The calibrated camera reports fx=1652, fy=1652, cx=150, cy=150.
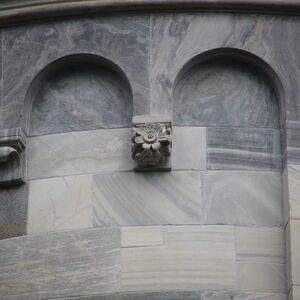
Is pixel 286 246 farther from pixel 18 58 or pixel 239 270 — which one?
pixel 18 58

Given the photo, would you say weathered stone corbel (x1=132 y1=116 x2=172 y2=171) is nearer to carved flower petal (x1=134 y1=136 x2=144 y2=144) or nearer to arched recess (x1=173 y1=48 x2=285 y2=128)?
carved flower petal (x1=134 y1=136 x2=144 y2=144)

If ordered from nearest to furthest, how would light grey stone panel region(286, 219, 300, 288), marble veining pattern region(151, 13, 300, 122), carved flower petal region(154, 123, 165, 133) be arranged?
1. light grey stone panel region(286, 219, 300, 288)
2. carved flower petal region(154, 123, 165, 133)
3. marble veining pattern region(151, 13, 300, 122)

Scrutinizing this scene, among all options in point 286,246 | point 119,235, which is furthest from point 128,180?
point 286,246

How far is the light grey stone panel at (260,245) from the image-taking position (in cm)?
2198

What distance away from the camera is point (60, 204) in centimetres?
2264

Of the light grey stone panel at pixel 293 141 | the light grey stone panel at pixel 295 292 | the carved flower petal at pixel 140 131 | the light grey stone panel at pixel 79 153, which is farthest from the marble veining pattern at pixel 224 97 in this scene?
the light grey stone panel at pixel 295 292

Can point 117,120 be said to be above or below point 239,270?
above

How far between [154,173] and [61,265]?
179 centimetres

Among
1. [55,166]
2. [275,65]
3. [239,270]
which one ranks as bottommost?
[239,270]

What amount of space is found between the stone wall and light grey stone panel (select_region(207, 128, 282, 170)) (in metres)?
0.01

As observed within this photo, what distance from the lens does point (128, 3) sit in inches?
923

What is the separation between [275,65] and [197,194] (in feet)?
7.28

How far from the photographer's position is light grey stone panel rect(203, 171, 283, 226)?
72.9 ft

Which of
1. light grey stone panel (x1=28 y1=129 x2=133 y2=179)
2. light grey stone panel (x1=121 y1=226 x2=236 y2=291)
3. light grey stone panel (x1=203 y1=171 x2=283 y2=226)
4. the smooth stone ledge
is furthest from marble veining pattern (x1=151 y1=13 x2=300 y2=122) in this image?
the smooth stone ledge
